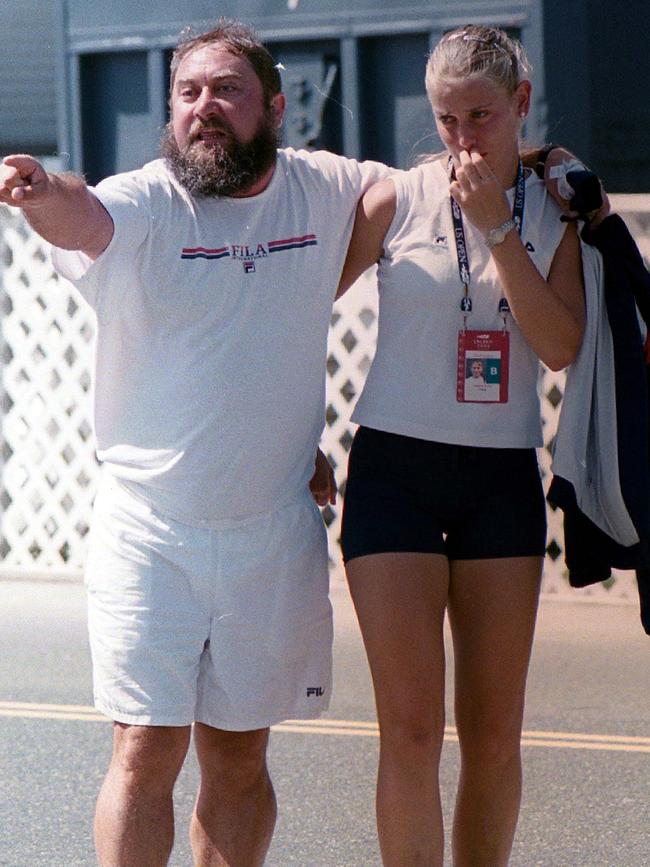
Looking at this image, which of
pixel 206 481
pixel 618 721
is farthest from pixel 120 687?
pixel 618 721

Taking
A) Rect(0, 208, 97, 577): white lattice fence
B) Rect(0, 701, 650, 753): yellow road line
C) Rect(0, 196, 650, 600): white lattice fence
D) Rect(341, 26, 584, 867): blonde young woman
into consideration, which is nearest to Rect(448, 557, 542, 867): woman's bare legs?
Rect(341, 26, 584, 867): blonde young woman

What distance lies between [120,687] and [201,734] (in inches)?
12.6

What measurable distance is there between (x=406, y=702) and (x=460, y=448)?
0.60 metres

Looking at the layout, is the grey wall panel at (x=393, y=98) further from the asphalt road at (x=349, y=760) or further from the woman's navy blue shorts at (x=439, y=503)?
the woman's navy blue shorts at (x=439, y=503)

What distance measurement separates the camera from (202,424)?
3615 millimetres

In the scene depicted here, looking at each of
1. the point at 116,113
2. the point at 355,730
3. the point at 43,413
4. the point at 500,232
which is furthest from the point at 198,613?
the point at 116,113

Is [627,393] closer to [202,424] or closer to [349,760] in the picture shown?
[202,424]

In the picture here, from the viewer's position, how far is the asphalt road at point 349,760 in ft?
16.0

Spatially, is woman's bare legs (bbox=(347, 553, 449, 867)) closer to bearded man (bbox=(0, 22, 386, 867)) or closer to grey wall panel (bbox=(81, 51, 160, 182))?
bearded man (bbox=(0, 22, 386, 867))

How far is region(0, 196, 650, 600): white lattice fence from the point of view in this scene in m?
9.05

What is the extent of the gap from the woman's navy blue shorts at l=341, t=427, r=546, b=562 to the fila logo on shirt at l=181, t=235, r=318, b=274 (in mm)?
480

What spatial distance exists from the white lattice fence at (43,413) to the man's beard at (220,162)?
16.9ft

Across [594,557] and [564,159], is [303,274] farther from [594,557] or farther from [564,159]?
[594,557]

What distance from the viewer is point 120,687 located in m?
3.63
